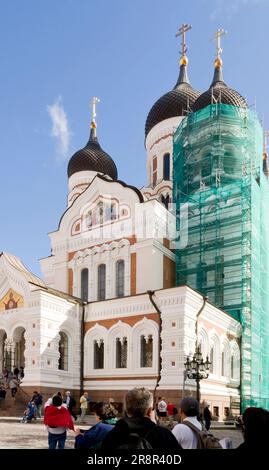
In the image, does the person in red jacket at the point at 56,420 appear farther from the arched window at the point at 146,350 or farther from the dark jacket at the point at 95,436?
the arched window at the point at 146,350

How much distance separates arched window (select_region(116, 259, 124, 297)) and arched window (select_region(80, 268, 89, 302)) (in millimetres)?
1886

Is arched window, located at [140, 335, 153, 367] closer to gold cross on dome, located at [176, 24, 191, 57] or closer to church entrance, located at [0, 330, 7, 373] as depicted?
church entrance, located at [0, 330, 7, 373]

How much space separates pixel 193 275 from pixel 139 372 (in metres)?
6.55

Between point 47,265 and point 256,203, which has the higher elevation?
point 256,203

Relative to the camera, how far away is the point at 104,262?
2580cm

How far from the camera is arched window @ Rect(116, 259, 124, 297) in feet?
81.8

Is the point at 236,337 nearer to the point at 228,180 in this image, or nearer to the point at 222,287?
the point at 222,287

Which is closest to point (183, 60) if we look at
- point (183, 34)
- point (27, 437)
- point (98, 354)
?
point (183, 34)

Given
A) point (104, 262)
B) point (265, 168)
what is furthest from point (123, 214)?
point (265, 168)

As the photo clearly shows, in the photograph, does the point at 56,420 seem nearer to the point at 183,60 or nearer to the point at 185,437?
the point at 185,437

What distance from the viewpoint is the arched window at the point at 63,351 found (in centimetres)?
2239
